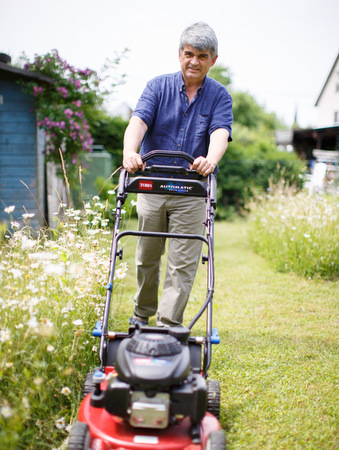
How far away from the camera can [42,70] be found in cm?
647

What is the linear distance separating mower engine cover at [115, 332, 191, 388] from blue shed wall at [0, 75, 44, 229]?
16.5ft

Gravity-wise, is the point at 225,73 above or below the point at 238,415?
above

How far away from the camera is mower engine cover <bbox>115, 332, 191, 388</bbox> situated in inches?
64.6

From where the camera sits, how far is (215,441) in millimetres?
1718

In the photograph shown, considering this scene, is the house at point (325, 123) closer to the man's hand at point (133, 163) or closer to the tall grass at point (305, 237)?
the tall grass at point (305, 237)

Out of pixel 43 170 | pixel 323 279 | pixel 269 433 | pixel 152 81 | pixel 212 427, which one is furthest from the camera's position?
pixel 43 170

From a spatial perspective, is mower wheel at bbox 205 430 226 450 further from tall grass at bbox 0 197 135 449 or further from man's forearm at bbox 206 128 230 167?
man's forearm at bbox 206 128 230 167

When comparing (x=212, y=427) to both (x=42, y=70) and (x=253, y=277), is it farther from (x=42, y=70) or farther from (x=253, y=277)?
(x=42, y=70)

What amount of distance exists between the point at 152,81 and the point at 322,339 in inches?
88.5

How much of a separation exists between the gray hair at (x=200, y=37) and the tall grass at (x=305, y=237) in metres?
2.80

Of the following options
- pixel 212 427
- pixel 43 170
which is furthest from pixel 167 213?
pixel 43 170

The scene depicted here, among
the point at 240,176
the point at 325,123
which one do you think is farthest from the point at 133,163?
the point at 325,123

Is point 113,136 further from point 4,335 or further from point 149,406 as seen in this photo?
point 149,406

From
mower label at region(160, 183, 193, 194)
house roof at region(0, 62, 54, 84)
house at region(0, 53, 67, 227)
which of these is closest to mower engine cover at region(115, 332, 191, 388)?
mower label at region(160, 183, 193, 194)
